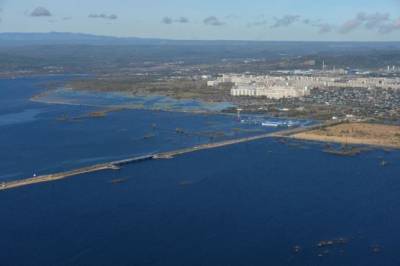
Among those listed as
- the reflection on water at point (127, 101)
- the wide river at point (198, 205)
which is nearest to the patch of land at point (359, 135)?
the wide river at point (198, 205)

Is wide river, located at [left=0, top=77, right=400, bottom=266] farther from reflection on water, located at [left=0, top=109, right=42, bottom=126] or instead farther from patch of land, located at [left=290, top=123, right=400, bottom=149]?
reflection on water, located at [left=0, top=109, right=42, bottom=126]

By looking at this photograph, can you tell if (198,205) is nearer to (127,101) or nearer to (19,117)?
(19,117)

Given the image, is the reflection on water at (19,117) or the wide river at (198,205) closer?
the wide river at (198,205)

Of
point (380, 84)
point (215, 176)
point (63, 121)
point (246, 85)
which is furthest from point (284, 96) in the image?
point (215, 176)

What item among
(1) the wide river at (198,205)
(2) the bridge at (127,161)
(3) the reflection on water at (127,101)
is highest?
(3) the reflection on water at (127,101)

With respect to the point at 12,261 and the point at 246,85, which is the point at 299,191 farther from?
the point at 246,85

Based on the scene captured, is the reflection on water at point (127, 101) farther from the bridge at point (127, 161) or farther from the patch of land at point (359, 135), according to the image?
the patch of land at point (359, 135)

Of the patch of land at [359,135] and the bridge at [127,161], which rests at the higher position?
the patch of land at [359,135]
